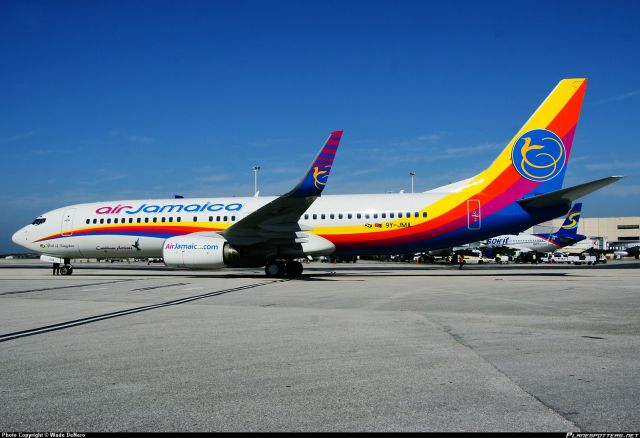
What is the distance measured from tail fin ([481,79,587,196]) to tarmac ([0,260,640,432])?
12571 millimetres

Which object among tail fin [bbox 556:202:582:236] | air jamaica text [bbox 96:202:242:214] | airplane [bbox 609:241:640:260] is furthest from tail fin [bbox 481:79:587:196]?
airplane [bbox 609:241:640:260]

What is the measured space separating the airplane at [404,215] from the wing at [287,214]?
0.14ft

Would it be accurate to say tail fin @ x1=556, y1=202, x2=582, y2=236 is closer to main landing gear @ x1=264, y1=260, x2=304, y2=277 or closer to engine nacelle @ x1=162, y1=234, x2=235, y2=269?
main landing gear @ x1=264, y1=260, x2=304, y2=277

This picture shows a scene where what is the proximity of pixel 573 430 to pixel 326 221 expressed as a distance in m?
19.9

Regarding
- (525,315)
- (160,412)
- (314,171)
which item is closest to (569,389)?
(160,412)

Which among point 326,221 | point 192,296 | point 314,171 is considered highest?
point 314,171

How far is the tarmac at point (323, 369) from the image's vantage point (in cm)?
356

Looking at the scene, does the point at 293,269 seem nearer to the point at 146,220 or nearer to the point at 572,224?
the point at 146,220

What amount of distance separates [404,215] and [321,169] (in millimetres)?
5479

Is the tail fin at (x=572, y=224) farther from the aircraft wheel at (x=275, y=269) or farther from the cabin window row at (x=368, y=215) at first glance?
the aircraft wheel at (x=275, y=269)

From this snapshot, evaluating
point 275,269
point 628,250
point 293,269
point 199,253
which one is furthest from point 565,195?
point 628,250

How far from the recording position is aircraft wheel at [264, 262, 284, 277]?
2206 centimetres

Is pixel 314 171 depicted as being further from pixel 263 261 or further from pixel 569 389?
pixel 569 389

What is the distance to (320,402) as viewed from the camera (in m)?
3.96
